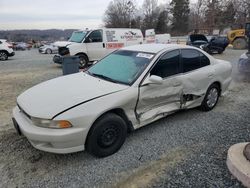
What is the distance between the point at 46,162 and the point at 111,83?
1.46 metres

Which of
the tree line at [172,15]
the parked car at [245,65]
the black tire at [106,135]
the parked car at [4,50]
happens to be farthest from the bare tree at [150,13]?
the black tire at [106,135]

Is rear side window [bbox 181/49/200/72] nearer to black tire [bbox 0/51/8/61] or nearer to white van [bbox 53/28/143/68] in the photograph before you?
white van [bbox 53/28/143/68]

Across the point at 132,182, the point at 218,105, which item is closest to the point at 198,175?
the point at 132,182

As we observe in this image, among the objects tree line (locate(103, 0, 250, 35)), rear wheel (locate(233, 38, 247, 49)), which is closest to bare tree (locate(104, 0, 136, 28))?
tree line (locate(103, 0, 250, 35))

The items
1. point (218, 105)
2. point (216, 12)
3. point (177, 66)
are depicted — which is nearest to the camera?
point (177, 66)

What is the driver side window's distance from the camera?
38.8 feet

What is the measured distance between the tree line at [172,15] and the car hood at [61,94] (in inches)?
1743

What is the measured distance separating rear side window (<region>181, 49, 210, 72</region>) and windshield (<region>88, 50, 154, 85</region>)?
2.67 feet

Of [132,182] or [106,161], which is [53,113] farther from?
[132,182]

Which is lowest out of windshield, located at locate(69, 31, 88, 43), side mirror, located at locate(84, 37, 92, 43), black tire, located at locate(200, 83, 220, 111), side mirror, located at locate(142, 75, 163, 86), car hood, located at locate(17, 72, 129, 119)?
black tire, located at locate(200, 83, 220, 111)

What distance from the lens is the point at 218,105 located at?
553 cm

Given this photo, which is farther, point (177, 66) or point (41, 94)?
point (177, 66)

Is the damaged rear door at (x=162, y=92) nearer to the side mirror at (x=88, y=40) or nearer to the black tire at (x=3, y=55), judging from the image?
the side mirror at (x=88, y=40)

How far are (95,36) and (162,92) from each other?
8.72 meters
